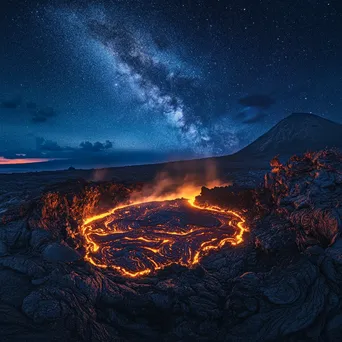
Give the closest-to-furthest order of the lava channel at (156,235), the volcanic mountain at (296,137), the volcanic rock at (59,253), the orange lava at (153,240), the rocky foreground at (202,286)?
the rocky foreground at (202,286)
the volcanic rock at (59,253)
the orange lava at (153,240)
the lava channel at (156,235)
the volcanic mountain at (296,137)

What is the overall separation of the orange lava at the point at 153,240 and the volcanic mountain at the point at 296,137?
299 ft

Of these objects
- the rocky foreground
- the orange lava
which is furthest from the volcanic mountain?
the rocky foreground

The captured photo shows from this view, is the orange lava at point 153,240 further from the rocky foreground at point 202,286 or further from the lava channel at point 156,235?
the rocky foreground at point 202,286

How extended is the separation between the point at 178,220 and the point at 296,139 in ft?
385

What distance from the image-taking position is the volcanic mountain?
10806 centimetres

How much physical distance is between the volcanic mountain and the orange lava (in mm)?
91048

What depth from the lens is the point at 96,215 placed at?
26.2 m

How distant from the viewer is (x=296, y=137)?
389 ft

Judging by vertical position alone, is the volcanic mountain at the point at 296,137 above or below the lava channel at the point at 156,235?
above

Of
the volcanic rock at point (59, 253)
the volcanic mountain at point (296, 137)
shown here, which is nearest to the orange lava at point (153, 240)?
the volcanic rock at point (59, 253)

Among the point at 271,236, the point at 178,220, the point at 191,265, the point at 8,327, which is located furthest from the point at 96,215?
the point at 271,236

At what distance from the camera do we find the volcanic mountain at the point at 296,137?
108 meters

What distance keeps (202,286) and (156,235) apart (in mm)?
7817

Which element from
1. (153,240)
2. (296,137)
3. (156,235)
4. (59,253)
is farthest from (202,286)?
(296,137)
